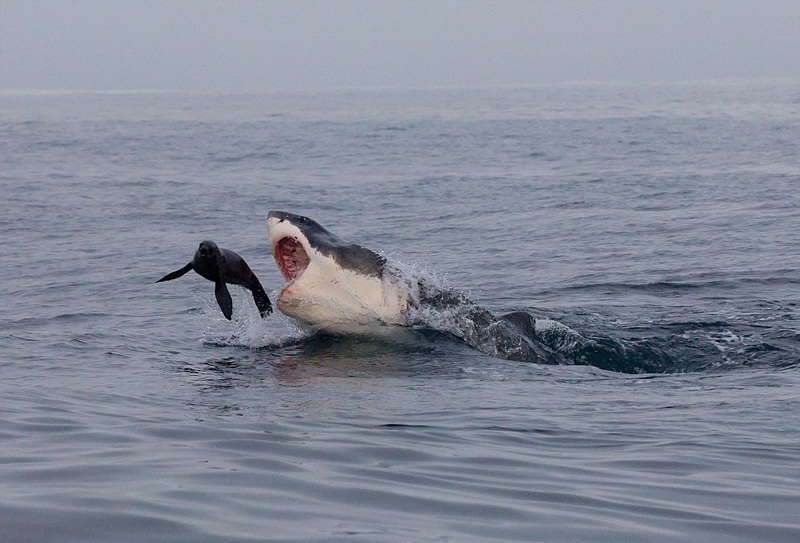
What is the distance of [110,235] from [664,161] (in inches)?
553

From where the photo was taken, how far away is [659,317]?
36.2 ft

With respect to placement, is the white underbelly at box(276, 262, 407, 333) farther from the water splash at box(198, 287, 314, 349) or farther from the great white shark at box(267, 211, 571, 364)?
the water splash at box(198, 287, 314, 349)

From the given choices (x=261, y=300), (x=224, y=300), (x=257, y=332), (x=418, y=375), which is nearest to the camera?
(x=224, y=300)

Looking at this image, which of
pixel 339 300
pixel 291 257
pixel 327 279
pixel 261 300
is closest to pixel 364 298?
pixel 339 300

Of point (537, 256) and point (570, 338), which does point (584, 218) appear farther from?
point (570, 338)

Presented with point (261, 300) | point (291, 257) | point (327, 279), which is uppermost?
point (291, 257)

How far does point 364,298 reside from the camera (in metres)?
8.66

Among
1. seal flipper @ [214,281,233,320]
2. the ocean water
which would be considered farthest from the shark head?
seal flipper @ [214,281,233,320]

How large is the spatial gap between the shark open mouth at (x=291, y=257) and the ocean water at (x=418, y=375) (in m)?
0.69

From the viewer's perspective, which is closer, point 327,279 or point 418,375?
point 418,375

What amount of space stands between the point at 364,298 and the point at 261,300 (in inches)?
32.4

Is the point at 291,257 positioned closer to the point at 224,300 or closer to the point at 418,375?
the point at 224,300

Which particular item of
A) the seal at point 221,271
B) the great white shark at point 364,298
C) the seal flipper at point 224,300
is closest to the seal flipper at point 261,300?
the seal at point 221,271

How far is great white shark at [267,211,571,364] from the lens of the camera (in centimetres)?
829
